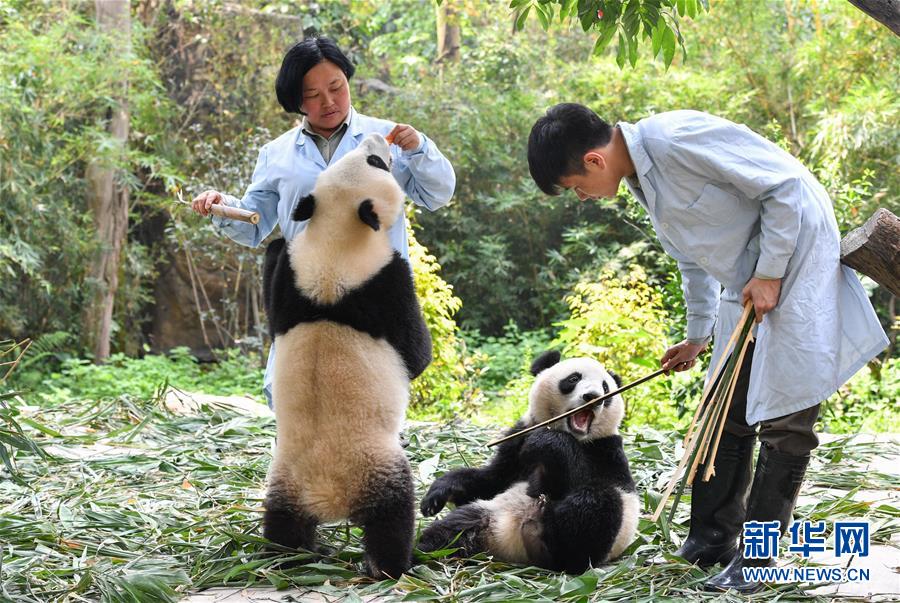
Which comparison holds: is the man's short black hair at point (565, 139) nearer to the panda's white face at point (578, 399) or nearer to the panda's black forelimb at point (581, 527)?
the panda's white face at point (578, 399)

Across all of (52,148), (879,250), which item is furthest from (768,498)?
(52,148)

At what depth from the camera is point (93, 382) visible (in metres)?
8.48

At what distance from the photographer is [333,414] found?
2.93 meters

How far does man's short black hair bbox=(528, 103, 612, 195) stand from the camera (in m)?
2.83

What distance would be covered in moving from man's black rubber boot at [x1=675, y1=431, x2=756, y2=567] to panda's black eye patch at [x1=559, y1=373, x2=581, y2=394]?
0.53 metres

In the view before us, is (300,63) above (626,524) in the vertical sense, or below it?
above

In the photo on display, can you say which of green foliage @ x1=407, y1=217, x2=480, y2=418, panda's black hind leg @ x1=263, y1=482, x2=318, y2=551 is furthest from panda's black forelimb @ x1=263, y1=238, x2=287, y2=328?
green foliage @ x1=407, y1=217, x2=480, y2=418

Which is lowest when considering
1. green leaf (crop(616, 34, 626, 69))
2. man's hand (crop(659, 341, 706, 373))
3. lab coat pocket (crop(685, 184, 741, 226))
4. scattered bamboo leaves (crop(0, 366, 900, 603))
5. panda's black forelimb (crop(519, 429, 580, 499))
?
scattered bamboo leaves (crop(0, 366, 900, 603))

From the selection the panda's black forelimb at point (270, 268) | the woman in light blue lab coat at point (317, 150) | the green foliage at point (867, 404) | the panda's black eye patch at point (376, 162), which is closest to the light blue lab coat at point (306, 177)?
the woman in light blue lab coat at point (317, 150)

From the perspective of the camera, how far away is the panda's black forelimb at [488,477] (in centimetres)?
338

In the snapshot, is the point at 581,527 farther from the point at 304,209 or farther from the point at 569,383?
the point at 304,209

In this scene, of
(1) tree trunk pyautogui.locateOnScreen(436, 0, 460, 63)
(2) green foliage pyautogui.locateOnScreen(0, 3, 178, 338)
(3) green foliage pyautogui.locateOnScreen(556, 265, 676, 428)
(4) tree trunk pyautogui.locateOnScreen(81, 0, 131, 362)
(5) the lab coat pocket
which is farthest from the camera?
(1) tree trunk pyautogui.locateOnScreen(436, 0, 460, 63)

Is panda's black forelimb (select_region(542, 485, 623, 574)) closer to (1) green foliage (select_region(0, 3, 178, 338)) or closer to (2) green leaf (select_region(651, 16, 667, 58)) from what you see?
(2) green leaf (select_region(651, 16, 667, 58))

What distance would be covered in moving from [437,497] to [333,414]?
0.58m
